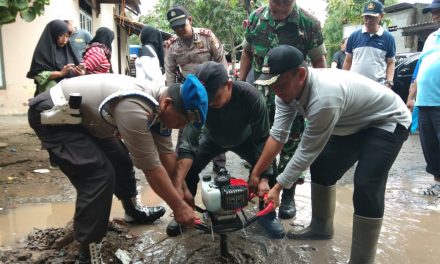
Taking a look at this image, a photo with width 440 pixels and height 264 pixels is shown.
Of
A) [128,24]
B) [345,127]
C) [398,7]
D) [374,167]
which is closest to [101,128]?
[345,127]

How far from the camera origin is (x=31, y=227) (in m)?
3.35

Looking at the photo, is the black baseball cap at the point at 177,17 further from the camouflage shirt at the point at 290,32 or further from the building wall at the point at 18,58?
the building wall at the point at 18,58

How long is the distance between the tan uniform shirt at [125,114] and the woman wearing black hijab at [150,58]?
214cm

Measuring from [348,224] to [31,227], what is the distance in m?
2.78

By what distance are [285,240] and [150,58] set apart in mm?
2885

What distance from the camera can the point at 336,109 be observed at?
7.56 feet

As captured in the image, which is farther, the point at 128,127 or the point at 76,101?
the point at 76,101

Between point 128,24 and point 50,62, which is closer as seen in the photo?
point 50,62

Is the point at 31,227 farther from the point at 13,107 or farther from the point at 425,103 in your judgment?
the point at 13,107

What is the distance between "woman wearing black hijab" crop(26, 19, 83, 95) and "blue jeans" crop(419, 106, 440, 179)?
3905 mm

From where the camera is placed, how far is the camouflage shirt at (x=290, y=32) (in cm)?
360

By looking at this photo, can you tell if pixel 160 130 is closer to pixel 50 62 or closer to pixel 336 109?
pixel 336 109

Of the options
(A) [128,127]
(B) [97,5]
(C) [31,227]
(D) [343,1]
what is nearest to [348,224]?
(A) [128,127]

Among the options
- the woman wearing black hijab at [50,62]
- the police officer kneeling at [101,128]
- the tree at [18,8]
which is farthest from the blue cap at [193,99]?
the woman wearing black hijab at [50,62]
